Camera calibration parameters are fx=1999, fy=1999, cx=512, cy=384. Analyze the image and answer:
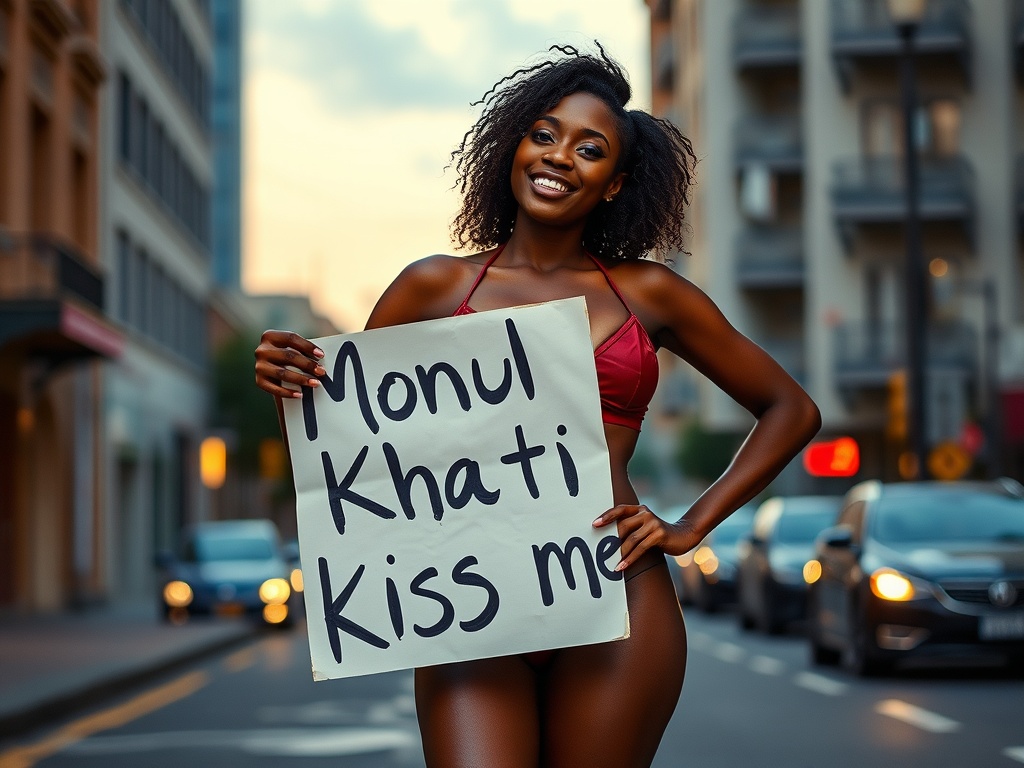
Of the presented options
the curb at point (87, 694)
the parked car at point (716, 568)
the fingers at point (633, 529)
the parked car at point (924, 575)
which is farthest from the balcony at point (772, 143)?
the fingers at point (633, 529)

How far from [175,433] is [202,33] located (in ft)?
37.6

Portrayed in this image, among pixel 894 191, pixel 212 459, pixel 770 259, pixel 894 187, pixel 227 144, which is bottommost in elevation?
pixel 212 459

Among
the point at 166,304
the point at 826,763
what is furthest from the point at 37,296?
the point at 166,304

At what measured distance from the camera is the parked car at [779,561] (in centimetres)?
2308

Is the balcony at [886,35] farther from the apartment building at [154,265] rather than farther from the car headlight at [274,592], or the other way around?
the car headlight at [274,592]

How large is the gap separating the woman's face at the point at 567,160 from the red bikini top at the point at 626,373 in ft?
0.83

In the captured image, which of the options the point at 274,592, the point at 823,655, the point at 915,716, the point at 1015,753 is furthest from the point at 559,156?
the point at 274,592

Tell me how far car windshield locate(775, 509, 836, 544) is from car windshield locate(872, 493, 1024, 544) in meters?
7.47

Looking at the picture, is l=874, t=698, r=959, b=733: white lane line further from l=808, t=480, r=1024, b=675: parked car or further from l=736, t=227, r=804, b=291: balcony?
l=736, t=227, r=804, b=291: balcony

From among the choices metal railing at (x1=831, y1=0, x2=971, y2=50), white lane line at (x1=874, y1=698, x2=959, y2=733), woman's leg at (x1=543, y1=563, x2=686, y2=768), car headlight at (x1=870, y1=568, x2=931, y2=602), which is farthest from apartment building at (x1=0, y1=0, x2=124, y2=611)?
woman's leg at (x1=543, y1=563, x2=686, y2=768)

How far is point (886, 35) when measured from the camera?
154ft

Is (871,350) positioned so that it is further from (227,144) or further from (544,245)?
(227,144)

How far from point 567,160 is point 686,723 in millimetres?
8580

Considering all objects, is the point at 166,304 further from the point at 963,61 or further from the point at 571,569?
the point at 571,569
